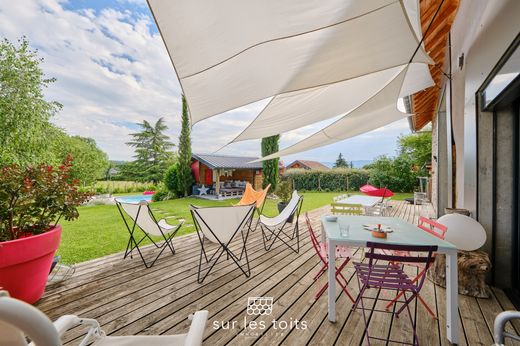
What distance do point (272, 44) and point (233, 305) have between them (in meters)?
2.57

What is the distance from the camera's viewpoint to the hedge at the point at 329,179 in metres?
16.1

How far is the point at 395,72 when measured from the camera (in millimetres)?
3412

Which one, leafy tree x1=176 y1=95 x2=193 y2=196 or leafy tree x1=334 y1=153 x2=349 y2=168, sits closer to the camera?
leafy tree x1=176 y1=95 x2=193 y2=196

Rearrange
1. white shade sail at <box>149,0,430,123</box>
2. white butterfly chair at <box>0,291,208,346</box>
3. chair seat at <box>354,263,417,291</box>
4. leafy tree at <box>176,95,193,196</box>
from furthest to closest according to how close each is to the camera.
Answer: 1. leafy tree at <box>176,95,193,196</box>
2. chair seat at <box>354,263,417,291</box>
3. white shade sail at <box>149,0,430,123</box>
4. white butterfly chair at <box>0,291,208,346</box>

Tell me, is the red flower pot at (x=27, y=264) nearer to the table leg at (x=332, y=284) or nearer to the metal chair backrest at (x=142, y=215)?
the metal chair backrest at (x=142, y=215)

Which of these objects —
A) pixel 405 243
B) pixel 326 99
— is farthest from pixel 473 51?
pixel 405 243

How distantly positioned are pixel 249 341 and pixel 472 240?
90.7 inches

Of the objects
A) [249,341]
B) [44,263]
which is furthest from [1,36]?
[249,341]

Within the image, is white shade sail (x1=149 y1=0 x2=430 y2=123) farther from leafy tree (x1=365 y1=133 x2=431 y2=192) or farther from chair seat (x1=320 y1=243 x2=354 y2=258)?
leafy tree (x1=365 y1=133 x2=431 y2=192)

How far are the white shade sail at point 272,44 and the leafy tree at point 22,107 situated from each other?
1107 centimetres

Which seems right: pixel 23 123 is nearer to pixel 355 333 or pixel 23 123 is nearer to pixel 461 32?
pixel 355 333

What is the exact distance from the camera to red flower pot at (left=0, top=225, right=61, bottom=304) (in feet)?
6.91

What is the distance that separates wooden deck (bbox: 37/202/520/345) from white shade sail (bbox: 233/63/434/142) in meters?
2.34

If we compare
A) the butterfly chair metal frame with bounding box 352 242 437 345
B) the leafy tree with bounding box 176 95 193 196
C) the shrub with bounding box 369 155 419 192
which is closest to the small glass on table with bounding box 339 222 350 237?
the butterfly chair metal frame with bounding box 352 242 437 345
